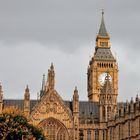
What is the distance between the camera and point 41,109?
14062 cm

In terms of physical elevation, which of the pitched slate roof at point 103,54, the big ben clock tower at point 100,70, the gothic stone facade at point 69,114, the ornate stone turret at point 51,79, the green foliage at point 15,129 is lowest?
the green foliage at point 15,129

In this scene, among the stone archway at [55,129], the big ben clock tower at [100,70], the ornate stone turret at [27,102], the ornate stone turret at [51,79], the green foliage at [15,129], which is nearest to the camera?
the green foliage at [15,129]

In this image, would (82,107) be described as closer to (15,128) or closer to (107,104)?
(107,104)

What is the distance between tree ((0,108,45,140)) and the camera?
9858 centimetres

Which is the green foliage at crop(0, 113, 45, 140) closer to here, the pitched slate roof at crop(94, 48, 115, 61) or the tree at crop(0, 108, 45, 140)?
the tree at crop(0, 108, 45, 140)

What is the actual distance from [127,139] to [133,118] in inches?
200

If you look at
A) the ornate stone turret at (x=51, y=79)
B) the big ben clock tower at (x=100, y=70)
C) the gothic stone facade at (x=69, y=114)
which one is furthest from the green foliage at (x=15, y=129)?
the big ben clock tower at (x=100, y=70)

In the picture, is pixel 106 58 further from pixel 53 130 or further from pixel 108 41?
pixel 53 130

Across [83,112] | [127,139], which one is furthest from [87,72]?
[127,139]

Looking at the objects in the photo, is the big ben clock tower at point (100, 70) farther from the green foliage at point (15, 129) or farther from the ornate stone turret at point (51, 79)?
the green foliage at point (15, 129)

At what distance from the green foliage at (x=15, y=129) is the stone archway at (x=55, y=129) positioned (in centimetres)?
3211

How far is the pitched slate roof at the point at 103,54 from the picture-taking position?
180 metres

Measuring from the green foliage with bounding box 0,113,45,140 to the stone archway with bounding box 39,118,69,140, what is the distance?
105ft

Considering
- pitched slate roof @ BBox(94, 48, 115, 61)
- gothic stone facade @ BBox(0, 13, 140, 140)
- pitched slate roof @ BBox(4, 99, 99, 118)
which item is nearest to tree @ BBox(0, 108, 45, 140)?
gothic stone facade @ BBox(0, 13, 140, 140)
